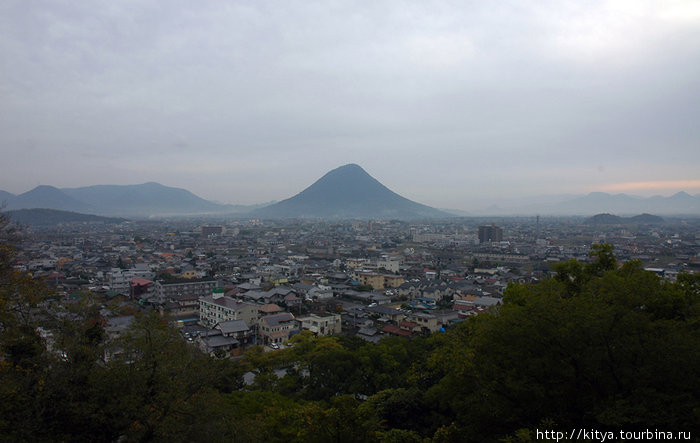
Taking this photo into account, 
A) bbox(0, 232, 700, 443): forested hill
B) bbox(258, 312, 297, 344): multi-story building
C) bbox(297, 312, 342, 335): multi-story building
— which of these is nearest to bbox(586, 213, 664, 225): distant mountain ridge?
bbox(297, 312, 342, 335): multi-story building

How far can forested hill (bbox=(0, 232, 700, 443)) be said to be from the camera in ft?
11.1

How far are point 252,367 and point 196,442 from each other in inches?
235

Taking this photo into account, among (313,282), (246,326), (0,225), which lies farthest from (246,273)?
(0,225)

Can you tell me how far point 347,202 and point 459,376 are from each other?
134492 millimetres

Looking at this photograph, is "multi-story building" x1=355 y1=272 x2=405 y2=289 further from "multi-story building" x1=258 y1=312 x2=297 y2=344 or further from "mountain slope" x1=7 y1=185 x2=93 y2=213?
"mountain slope" x1=7 y1=185 x2=93 y2=213

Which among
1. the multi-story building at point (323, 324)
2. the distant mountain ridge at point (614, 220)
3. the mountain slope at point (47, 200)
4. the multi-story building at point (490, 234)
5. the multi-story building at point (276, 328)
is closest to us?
the multi-story building at point (276, 328)

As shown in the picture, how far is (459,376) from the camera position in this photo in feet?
15.8

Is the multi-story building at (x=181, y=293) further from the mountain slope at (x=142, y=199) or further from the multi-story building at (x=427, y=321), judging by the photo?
the mountain slope at (x=142, y=199)

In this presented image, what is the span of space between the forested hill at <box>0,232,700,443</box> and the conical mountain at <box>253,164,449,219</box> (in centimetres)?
12164

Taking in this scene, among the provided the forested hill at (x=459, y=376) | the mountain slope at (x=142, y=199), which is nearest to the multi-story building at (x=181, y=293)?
the forested hill at (x=459, y=376)

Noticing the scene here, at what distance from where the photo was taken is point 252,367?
9.48 metres

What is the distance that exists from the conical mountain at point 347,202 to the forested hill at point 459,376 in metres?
122

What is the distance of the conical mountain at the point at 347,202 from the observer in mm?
132562

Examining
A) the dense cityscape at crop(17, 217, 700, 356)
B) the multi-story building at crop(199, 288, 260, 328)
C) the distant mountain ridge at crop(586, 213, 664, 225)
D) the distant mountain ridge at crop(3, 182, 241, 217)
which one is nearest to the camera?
the dense cityscape at crop(17, 217, 700, 356)
